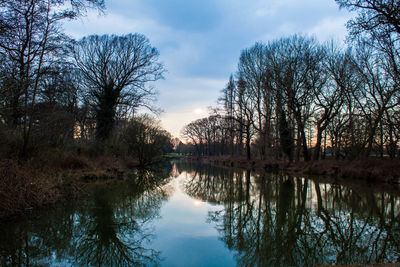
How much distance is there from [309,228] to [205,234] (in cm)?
236

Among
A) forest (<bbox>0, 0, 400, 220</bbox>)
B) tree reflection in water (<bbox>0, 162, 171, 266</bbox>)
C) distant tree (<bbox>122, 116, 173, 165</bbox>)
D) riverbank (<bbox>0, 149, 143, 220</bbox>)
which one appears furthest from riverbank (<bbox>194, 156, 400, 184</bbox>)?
riverbank (<bbox>0, 149, 143, 220</bbox>)

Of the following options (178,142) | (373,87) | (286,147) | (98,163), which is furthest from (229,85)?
(178,142)

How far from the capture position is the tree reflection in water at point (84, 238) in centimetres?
405

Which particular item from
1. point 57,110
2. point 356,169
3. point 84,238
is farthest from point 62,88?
point 356,169

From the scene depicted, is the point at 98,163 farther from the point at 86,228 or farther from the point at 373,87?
the point at 373,87

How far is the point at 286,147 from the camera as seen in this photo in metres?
25.4

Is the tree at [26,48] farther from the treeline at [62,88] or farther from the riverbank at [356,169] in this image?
the riverbank at [356,169]

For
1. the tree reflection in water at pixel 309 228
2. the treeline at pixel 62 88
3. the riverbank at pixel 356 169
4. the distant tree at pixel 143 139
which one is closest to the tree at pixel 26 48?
the treeline at pixel 62 88

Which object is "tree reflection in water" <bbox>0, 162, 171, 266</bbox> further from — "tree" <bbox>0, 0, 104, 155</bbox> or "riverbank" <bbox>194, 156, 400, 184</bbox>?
"riverbank" <bbox>194, 156, 400, 184</bbox>

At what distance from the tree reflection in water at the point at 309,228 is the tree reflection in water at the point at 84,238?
6.12ft

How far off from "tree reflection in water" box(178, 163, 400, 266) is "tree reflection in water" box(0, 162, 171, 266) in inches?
73.4

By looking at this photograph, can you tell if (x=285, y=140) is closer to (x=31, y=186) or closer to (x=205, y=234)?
(x=205, y=234)

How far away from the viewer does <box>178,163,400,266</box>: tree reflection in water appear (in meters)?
4.17

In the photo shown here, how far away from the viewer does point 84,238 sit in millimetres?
4953
